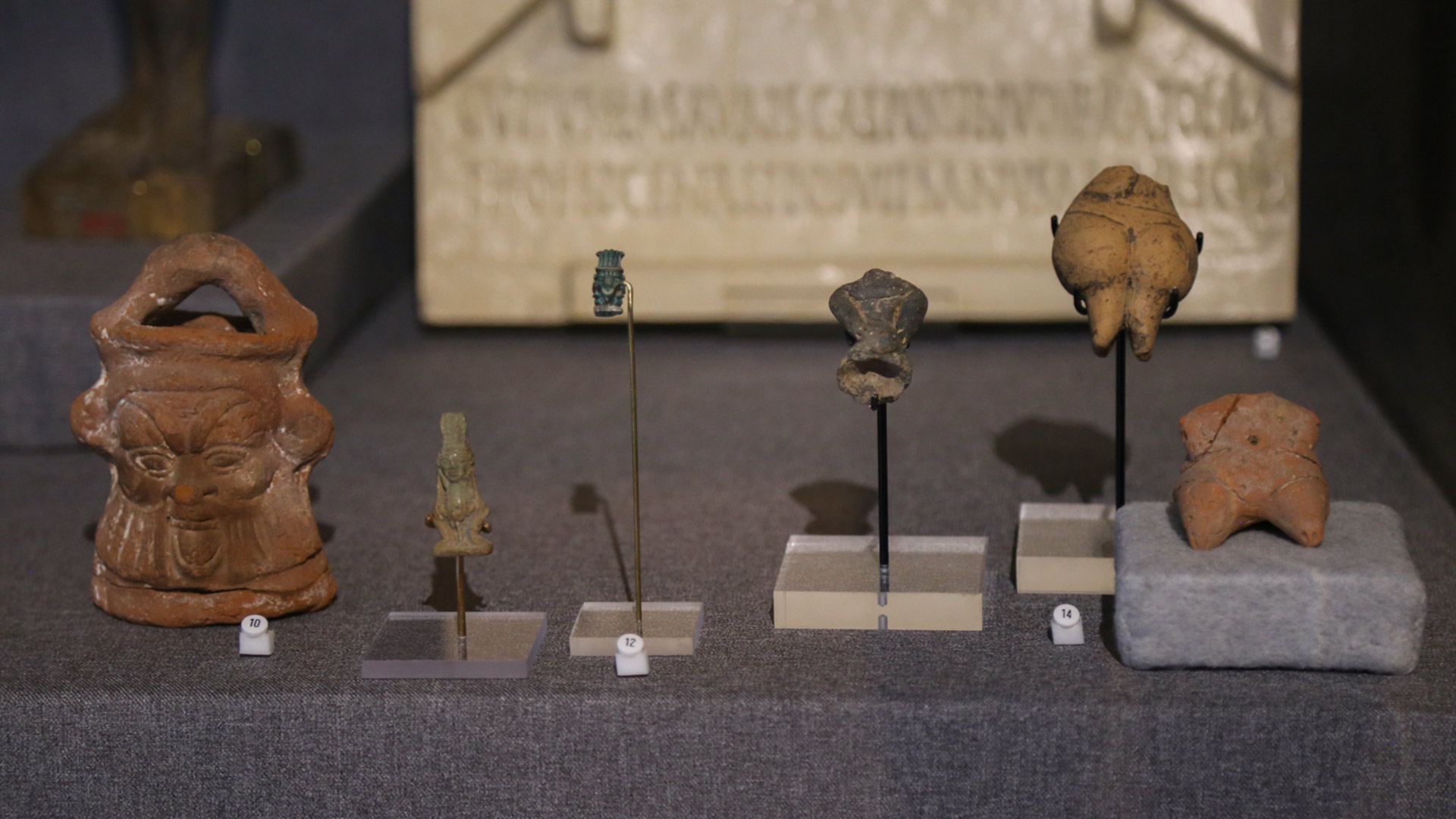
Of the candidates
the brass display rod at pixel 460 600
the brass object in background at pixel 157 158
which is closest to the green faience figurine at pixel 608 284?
the brass display rod at pixel 460 600

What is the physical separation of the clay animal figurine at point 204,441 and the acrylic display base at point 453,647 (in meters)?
0.22

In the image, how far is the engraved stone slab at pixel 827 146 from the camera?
3.79 m

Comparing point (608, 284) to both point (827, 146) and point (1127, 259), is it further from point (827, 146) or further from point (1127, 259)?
point (827, 146)

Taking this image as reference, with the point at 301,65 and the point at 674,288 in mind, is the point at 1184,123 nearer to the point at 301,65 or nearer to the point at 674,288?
the point at 674,288

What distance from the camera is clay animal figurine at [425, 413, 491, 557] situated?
2264 mm

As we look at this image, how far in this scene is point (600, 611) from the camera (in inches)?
94.2

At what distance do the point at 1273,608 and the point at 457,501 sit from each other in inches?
42.6

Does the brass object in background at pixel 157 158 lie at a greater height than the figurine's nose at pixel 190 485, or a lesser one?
greater

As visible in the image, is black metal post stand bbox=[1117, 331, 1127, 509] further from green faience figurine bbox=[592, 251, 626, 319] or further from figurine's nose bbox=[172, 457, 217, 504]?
figurine's nose bbox=[172, 457, 217, 504]

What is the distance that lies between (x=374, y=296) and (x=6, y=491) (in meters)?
1.35

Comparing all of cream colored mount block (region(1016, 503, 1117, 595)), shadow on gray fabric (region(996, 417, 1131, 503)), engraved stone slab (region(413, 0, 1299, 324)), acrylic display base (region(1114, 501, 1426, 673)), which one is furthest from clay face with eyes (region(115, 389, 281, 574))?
engraved stone slab (region(413, 0, 1299, 324))

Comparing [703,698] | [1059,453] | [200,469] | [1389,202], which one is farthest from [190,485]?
[1389,202]

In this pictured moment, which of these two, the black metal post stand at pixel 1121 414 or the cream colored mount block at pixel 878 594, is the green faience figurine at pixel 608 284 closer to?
the cream colored mount block at pixel 878 594

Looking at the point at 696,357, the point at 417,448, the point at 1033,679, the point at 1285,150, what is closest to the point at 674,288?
the point at 696,357
